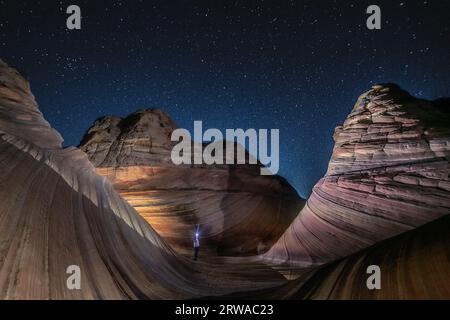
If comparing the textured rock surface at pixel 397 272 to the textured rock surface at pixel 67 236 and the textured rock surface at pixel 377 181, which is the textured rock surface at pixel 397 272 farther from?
the textured rock surface at pixel 377 181

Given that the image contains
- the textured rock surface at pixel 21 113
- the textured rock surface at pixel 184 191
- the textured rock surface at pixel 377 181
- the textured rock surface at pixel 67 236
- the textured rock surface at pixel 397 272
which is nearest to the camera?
the textured rock surface at pixel 397 272

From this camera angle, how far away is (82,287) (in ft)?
13.1

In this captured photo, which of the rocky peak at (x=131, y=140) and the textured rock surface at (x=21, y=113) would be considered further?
the rocky peak at (x=131, y=140)

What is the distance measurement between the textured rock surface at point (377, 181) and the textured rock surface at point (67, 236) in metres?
2.68

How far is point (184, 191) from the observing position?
59.8ft

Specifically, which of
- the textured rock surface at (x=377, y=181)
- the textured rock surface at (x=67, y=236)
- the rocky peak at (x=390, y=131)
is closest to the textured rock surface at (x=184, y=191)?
the textured rock surface at (x=377, y=181)

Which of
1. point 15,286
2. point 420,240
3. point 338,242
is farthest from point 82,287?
point 338,242

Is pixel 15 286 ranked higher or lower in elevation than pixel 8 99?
lower

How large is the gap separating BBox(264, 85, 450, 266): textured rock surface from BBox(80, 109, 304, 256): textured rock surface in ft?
16.9

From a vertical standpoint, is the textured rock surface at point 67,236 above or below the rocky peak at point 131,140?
below

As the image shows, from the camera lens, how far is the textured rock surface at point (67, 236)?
3672mm

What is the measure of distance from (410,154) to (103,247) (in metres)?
8.45

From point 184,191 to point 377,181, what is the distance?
37.3 ft
